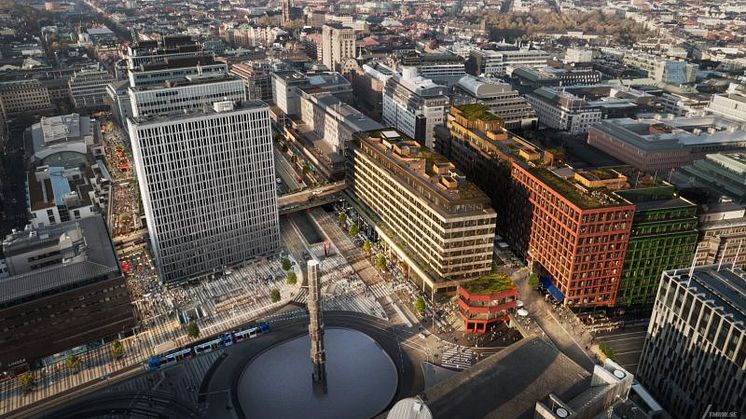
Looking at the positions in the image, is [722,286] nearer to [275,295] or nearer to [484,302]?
[484,302]

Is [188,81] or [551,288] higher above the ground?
[188,81]

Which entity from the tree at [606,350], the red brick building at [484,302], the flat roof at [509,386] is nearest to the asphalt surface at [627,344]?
the tree at [606,350]

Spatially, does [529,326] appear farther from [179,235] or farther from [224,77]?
[224,77]

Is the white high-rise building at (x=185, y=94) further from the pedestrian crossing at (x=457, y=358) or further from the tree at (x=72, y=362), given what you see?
the pedestrian crossing at (x=457, y=358)

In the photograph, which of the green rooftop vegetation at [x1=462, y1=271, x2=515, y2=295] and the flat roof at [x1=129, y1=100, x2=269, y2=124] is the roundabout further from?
the flat roof at [x1=129, y1=100, x2=269, y2=124]

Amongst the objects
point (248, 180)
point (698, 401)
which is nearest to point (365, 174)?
point (248, 180)

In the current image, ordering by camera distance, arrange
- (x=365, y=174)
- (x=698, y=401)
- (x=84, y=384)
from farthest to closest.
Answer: (x=365, y=174)
(x=84, y=384)
(x=698, y=401)

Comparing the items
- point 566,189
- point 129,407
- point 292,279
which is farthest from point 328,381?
point 566,189
